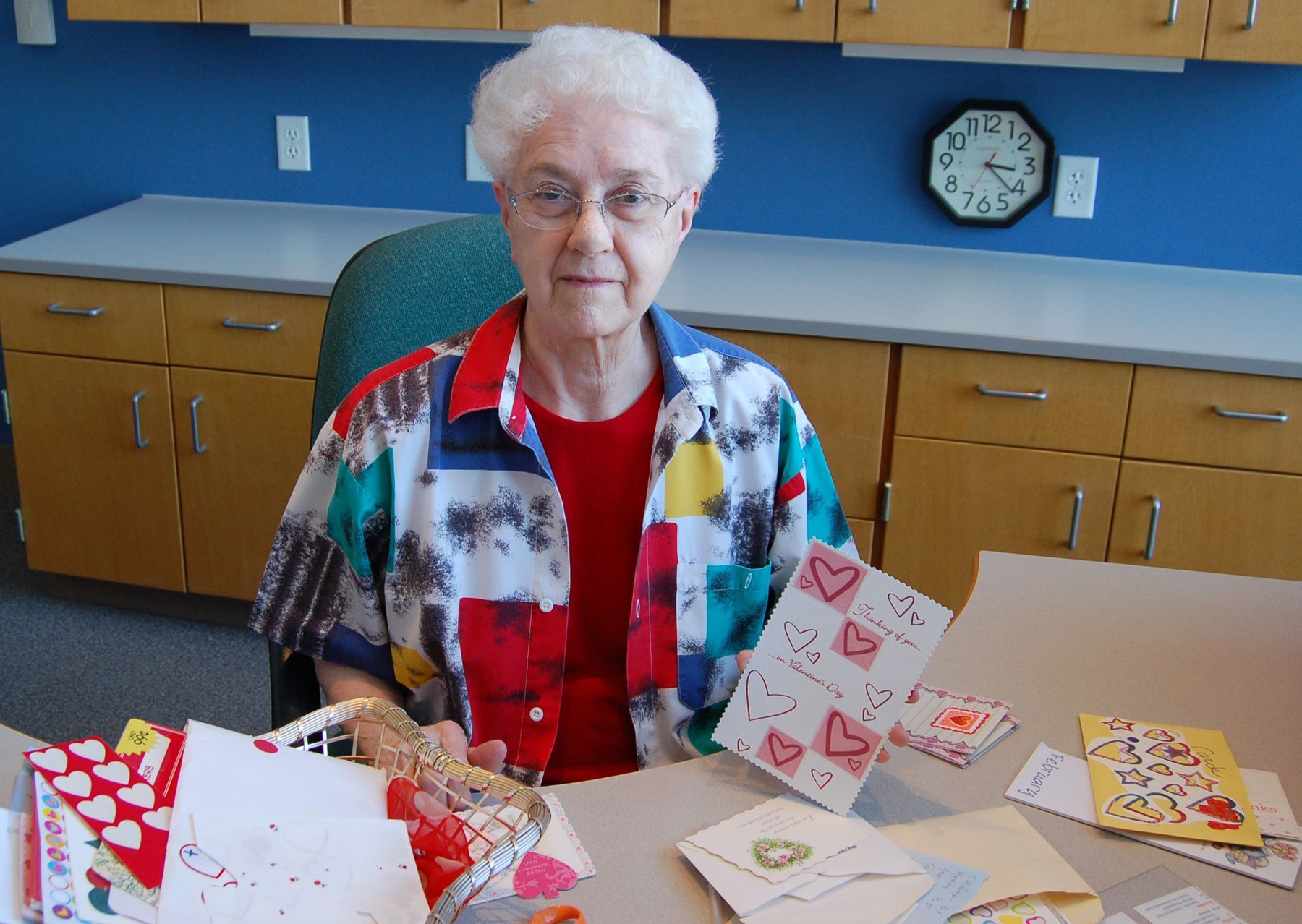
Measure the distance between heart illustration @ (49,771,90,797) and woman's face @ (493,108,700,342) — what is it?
0.67 m

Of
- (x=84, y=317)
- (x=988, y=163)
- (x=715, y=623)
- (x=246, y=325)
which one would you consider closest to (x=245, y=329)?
(x=246, y=325)

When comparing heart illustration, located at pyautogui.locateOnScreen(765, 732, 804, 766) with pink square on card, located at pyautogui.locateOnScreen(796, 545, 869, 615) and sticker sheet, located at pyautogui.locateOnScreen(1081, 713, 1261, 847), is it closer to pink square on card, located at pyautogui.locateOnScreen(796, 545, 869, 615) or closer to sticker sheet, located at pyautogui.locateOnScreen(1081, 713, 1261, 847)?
pink square on card, located at pyautogui.locateOnScreen(796, 545, 869, 615)

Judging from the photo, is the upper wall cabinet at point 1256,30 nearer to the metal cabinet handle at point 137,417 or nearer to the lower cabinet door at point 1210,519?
the lower cabinet door at point 1210,519

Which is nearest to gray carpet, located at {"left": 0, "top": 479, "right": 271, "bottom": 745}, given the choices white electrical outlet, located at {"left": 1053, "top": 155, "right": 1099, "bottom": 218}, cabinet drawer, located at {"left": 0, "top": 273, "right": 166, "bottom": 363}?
cabinet drawer, located at {"left": 0, "top": 273, "right": 166, "bottom": 363}

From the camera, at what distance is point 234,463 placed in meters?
2.64

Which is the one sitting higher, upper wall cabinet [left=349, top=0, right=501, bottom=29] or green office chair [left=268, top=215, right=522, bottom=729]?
upper wall cabinet [left=349, top=0, right=501, bottom=29]

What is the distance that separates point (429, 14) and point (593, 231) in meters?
1.55

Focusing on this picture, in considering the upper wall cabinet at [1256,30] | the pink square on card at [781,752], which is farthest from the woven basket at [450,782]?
the upper wall cabinet at [1256,30]

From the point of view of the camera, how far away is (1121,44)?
2314 millimetres

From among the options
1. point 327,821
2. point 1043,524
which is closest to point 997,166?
point 1043,524

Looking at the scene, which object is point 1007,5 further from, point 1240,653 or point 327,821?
point 327,821

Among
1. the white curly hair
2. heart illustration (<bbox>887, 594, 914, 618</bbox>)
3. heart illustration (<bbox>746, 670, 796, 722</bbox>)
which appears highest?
the white curly hair

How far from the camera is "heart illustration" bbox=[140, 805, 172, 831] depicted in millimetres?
809

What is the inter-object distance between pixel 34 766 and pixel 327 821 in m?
0.19
